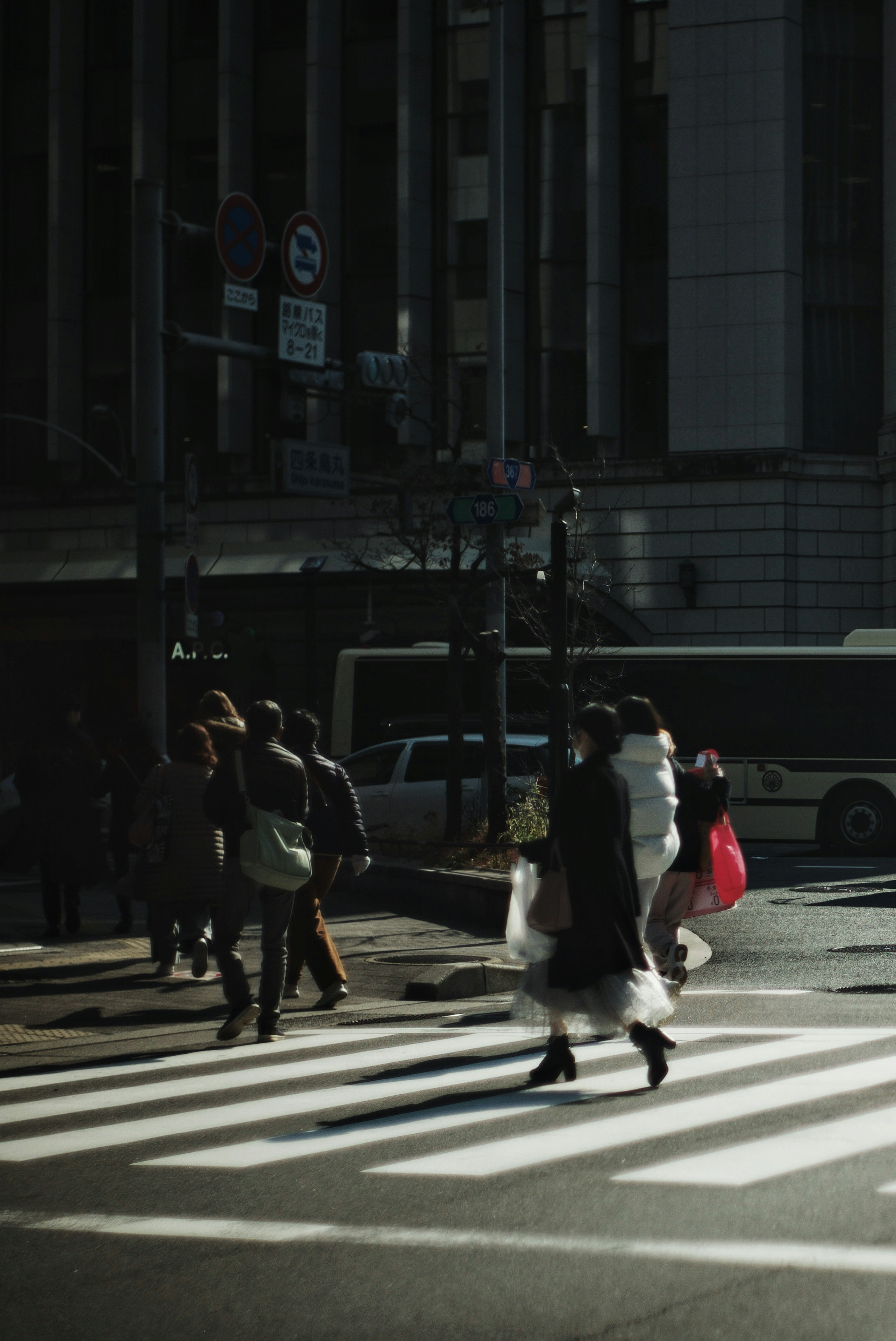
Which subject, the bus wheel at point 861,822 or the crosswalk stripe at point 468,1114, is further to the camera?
the bus wheel at point 861,822

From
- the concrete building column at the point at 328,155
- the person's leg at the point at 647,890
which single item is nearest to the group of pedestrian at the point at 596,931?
the person's leg at the point at 647,890

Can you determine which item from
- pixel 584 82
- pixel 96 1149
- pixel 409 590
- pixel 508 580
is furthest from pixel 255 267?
pixel 584 82

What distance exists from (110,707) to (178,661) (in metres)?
1.78

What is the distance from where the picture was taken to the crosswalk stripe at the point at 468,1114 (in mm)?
6004

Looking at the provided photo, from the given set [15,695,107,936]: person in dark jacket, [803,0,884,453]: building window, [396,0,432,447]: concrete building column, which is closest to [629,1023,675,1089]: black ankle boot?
[15,695,107,936]: person in dark jacket

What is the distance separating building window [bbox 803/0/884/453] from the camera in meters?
30.0

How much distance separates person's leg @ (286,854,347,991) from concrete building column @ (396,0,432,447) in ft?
72.1

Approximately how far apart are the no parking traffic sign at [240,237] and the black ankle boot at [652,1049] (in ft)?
32.7

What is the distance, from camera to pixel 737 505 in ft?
97.2

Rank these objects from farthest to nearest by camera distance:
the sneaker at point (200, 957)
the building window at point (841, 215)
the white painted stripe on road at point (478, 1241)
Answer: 1. the building window at point (841, 215)
2. the sneaker at point (200, 957)
3. the white painted stripe on road at point (478, 1241)

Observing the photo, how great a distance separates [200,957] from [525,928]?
11.4 ft

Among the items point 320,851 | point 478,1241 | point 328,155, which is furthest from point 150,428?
point 328,155

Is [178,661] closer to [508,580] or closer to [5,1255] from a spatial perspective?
[508,580]

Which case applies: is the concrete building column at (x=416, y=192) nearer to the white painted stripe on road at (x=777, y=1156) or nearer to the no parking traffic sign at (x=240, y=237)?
the no parking traffic sign at (x=240, y=237)
